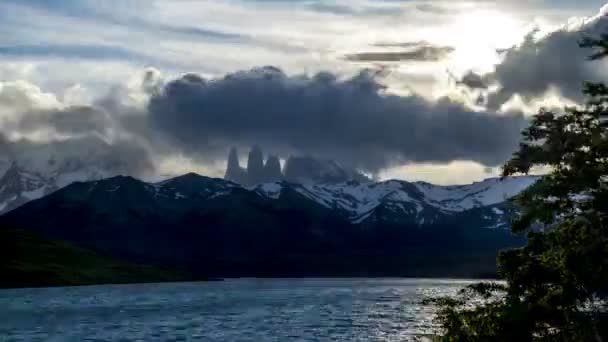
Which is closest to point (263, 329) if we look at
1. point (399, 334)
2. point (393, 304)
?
point (399, 334)

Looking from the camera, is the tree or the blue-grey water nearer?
the tree

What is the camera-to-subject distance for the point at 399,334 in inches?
4309

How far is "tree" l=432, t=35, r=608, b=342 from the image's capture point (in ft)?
144

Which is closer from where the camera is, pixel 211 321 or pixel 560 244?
pixel 560 244

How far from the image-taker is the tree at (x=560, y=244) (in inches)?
1729

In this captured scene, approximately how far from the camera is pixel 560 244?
44.9m

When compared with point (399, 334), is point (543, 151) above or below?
above

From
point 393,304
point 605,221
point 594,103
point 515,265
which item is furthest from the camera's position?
point 393,304

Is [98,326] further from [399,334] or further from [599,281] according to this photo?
[599,281]

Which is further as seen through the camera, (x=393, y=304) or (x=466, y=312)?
(x=393, y=304)

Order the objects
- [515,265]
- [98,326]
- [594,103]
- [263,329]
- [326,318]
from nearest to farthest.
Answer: [594,103]
[515,265]
[263,329]
[98,326]
[326,318]

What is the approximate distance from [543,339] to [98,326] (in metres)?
90.5

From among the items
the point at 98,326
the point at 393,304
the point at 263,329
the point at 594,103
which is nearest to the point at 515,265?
the point at 594,103

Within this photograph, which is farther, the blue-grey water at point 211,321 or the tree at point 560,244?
the blue-grey water at point 211,321
